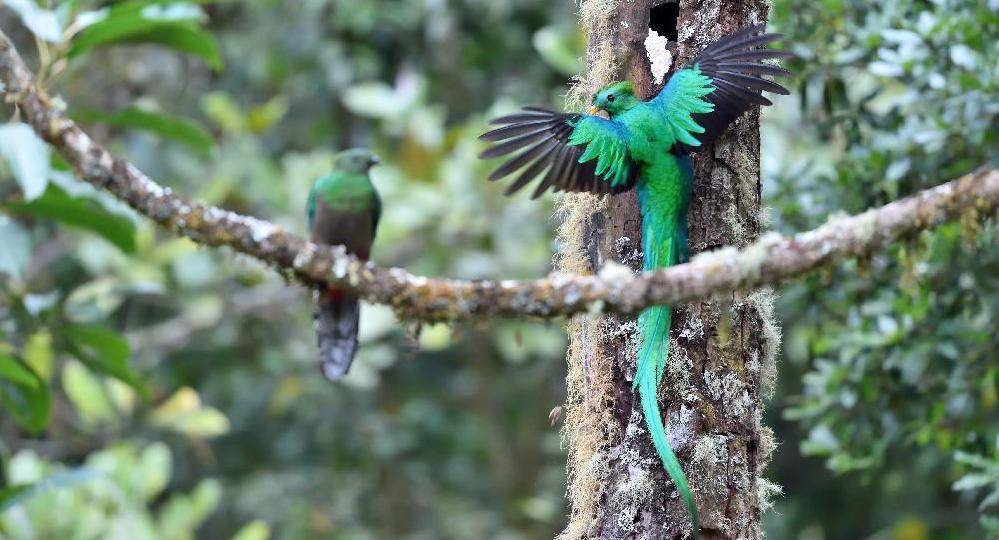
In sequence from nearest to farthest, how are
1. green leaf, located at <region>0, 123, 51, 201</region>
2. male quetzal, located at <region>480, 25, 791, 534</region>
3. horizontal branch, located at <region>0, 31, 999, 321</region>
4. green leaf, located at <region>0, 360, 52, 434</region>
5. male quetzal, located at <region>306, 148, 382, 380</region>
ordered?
1. horizontal branch, located at <region>0, 31, 999, 321</region>
2. male quetzal, located at <region>480, 25, 791, 534</region>
3. green leaf, located at <region>0, 123, 51, 201</region>
4. male quetzal, located at <region>306, 148, 382, 380</region>
5. green leaf, located at <region>0, 360, 52, 434</region>

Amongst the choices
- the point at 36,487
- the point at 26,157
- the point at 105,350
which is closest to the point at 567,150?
the point at 26,157

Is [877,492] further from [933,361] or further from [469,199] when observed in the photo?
[933,361]

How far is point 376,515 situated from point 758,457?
4.65 m

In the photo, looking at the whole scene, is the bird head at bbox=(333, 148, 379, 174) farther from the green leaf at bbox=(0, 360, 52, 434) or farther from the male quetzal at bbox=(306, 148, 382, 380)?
the green leaf at bbox=(0, 360, 52, 434)

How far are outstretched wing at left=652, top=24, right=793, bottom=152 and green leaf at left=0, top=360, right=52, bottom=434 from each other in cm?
175

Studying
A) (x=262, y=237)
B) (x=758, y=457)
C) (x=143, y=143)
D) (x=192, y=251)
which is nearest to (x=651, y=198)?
(x=758, y=457)

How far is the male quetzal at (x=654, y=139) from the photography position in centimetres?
213

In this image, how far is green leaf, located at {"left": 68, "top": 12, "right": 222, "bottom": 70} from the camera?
274cm

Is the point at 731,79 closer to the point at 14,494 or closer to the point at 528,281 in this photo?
the point at 528,281

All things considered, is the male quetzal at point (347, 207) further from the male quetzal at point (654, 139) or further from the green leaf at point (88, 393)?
the green leaf at point (88, 393)

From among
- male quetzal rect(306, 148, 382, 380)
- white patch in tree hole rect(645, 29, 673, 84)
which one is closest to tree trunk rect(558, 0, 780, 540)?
white patch in tree hole rect(645, 29, 673, 84)

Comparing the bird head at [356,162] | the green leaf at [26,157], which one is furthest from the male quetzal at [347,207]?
the green leaf at [26,157]

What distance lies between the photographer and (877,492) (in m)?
6.36

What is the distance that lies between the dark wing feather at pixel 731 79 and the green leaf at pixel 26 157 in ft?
4.05
